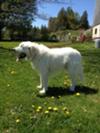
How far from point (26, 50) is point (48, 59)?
0.69m

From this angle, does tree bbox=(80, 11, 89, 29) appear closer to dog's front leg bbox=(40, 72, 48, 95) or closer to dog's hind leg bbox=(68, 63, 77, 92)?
dog's hind leg bbox=(68, 63, 77, 92)

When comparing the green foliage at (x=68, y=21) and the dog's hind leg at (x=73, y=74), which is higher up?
the dog's hind leg at (x=73, y=74)

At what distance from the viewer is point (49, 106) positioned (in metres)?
8.86

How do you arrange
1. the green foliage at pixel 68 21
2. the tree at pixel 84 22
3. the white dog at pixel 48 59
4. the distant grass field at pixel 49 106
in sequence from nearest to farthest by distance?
the distant grass field at pixel 49 106 → the white dog at pixel 48 59 → the green foliage at pixel 68 21 → the tree at pixel 84 22

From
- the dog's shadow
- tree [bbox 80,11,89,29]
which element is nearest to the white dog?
the dog's shadow

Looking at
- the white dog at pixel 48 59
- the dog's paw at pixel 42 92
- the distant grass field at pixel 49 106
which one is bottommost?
the distant grass field at pixel 49 106

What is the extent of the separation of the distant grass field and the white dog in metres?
0.52

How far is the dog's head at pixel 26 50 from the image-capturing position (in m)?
9.59

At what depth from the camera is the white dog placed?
32.0ft

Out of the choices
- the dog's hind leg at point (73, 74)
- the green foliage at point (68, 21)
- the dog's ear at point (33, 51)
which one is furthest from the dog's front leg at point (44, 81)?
the green foliage at point (68, 21)

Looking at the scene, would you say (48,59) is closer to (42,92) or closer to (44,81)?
(44,81)

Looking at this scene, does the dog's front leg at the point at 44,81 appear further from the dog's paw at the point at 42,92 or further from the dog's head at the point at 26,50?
the dog's head at the point at 26,50

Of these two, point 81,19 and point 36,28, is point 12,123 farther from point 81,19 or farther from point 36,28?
point 81,19

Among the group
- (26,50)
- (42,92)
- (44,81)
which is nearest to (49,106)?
(42,92)
